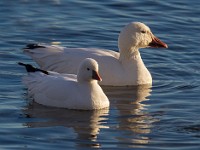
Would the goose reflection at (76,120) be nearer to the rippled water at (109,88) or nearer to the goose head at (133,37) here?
the rippled water at (109,88)

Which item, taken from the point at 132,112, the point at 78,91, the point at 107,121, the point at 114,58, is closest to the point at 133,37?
the point at 114,58

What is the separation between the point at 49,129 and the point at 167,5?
785 centimetres

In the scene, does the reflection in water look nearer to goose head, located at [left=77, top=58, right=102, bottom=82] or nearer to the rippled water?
the rippled water

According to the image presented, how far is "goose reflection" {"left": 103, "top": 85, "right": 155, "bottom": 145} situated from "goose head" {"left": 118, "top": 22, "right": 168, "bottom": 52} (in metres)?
0.66

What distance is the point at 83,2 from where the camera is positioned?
62.7ft

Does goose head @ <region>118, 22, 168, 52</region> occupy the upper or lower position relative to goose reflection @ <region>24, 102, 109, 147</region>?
upper

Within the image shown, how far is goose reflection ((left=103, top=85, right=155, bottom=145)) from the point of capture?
460 inches

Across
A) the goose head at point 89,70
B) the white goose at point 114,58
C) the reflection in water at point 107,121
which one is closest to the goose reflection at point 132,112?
the reflection in water at point 107,121

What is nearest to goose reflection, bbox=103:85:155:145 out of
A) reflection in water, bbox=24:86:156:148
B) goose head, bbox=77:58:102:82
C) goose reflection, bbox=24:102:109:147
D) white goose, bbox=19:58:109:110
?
reflection in water, bbox=24:86:156:148

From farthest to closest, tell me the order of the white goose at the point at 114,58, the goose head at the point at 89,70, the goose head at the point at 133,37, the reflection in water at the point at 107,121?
the goose head at the point at 133,37
the white goose at the point at 114,58
the goose head at the point at 89,70
the reflection in water at the point at 107,121

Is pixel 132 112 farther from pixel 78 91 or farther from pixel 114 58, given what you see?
pixel 114 58

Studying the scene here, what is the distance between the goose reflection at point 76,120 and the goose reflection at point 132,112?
0.28 m

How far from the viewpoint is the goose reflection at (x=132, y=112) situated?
460 inches

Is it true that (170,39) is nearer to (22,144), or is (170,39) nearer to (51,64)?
(51,64)
